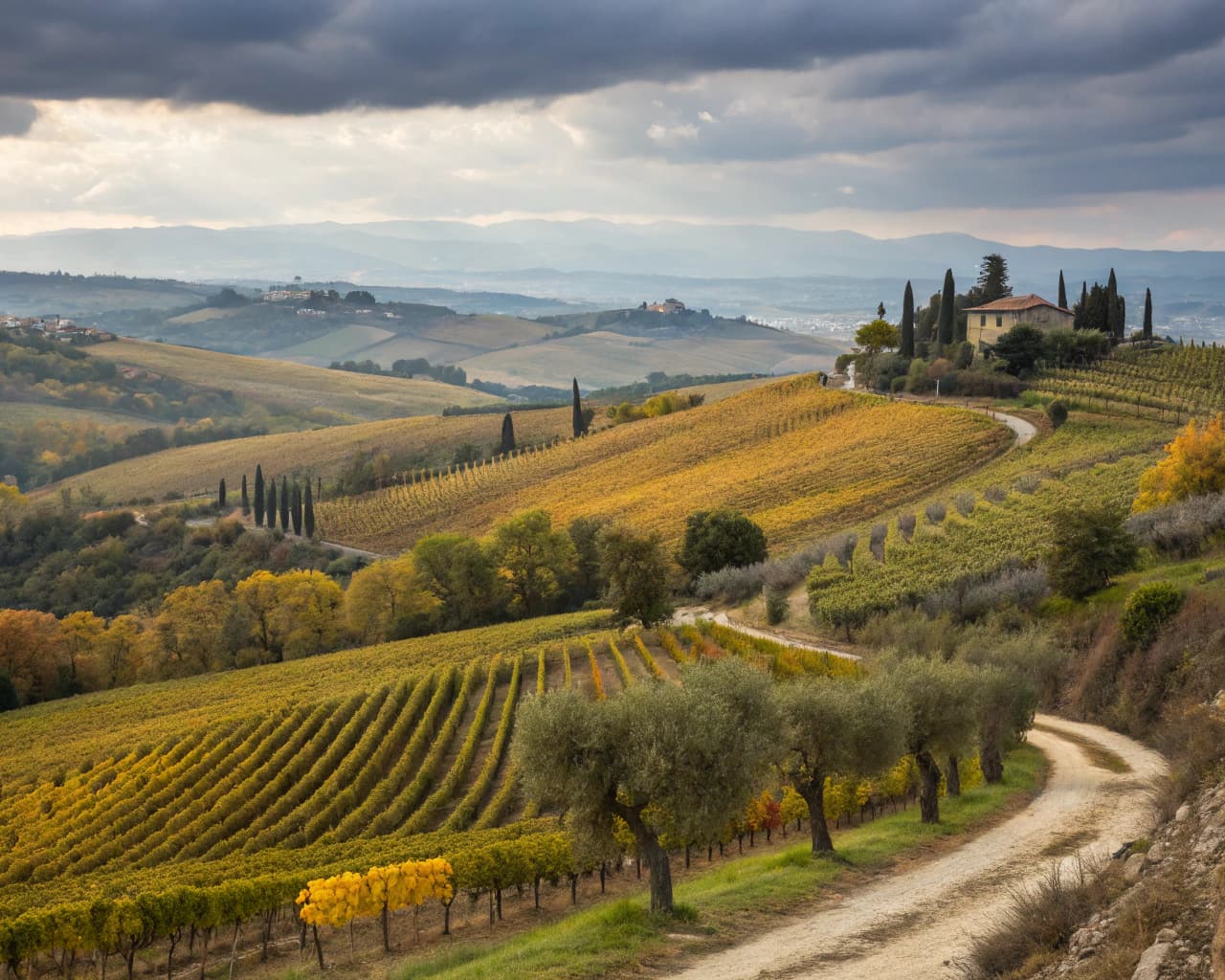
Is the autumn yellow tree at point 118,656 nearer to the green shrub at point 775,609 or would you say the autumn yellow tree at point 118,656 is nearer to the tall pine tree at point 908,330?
the green shrub at point 775,609

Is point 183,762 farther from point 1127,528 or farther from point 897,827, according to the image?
point 1127,528

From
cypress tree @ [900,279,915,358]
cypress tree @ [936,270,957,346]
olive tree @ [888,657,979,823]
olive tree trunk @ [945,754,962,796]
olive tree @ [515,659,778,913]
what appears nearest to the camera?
olive tree @ [515,659,778,913]

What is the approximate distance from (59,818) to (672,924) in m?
27.2

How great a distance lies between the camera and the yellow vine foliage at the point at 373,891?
79.8 feet

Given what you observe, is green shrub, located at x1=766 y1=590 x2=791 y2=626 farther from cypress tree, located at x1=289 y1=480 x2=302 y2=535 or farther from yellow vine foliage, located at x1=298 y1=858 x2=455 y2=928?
cypress tree, located at x1=289 y1=480 x2=302 y2=535

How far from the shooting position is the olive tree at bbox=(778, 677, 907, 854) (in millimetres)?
26188

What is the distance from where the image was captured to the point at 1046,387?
94125mm

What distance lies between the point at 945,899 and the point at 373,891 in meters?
11.5

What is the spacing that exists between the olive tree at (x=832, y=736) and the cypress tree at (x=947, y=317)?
84.1m

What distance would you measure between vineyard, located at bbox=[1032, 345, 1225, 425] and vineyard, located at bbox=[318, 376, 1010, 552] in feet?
26.6

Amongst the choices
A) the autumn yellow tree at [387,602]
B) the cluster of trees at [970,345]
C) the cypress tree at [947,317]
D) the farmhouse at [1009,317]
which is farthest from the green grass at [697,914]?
the farmhouse at [1009,317]

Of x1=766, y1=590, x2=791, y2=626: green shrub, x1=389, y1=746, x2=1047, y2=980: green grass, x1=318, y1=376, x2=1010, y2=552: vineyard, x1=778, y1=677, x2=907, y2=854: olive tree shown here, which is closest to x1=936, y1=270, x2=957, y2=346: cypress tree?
x1=318, y1=376, x2=1010, y2=552: vineyard

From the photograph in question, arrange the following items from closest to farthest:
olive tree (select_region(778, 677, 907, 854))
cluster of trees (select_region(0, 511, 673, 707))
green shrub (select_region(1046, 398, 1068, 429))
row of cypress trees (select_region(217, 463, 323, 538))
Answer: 1. olive tree (select_region(778, 677, 907, 854))
2. cluster of trees (select_region(0, 511, 673, 707))
3. green shrub (select_region(1046, 398, 1068, 429))
4. row of cypress trees (select_region(217, 463, 323, 538))

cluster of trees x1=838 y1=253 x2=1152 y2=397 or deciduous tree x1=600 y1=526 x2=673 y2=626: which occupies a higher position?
cluster of trees x1=838 y1=253 x2=1152 y2=397
